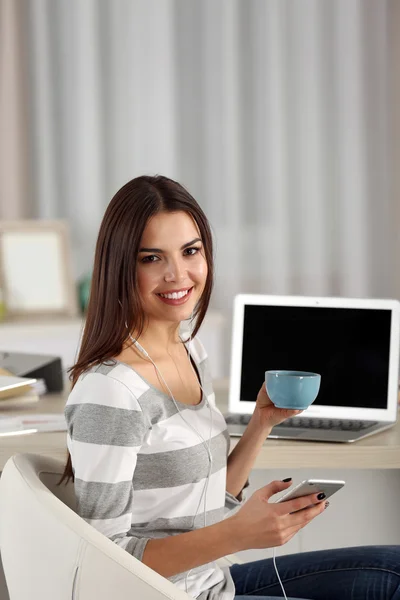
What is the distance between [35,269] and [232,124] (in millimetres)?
1079

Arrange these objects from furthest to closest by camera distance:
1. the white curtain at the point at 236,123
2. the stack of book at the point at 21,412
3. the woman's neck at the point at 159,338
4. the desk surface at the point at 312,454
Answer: the white curtain at the point at 236,123 < the stack of book at the point at 21,412 < the desk surface at the point at 312,454 < the woman's neck at the point at 159,338

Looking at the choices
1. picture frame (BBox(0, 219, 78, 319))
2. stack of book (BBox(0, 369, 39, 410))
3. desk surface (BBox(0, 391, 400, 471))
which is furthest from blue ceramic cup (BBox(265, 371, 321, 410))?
picture frame (BBox(0, 219, 78, 319))

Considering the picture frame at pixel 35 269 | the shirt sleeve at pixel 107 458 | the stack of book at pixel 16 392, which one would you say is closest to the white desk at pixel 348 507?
the stack of book at pixel 16 392

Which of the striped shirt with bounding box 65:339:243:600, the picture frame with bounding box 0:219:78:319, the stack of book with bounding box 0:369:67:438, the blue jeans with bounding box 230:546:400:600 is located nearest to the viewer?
the striped shirt with bounding box 65:339:243:600

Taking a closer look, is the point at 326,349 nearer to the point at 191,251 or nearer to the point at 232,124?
the point at 191,251

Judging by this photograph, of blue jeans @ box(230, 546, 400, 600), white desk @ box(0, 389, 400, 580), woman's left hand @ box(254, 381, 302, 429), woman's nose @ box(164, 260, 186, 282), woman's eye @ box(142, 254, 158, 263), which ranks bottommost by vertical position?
white desk @ box(0, 389, 400, 580)

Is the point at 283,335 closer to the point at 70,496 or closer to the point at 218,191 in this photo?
the point at 70,496

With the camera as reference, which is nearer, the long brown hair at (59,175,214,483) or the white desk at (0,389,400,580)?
the long brown hair at (59,175,214,483)

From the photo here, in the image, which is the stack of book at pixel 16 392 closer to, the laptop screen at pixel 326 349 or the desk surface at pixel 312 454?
the desk surface at pixel 312 454

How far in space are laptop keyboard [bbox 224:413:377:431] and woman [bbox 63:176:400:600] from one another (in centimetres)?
32

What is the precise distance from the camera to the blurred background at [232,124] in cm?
408

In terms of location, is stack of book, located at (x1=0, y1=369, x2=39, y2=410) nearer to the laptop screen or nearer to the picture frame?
the laptop screen

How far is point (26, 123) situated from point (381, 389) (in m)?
2.56

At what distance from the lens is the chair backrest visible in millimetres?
1189
